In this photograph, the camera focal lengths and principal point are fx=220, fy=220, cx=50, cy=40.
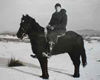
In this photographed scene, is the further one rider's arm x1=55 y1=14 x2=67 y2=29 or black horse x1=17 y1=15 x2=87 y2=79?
rider's arm x1=55 y1=14 x2=67 y2=29

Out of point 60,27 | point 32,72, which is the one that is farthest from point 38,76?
point 60,27

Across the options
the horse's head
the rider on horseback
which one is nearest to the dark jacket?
the rider on horseback

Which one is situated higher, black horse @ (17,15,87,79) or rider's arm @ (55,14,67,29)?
rider's arm @ (55,14,67,29)

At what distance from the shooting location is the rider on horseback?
6453mm

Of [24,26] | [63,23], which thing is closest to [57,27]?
[63,23]

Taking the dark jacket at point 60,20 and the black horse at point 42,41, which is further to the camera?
the dark jacket at point 60,20

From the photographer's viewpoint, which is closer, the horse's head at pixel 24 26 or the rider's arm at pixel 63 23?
the horse's head at pixel 24 26

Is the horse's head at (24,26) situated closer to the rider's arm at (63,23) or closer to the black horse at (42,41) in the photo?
the black horse at (42,41)

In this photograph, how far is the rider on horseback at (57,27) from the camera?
6.45m

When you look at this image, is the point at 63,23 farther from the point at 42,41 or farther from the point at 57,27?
the point at 42,41

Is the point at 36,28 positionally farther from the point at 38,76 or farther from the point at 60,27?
the point at 38,76

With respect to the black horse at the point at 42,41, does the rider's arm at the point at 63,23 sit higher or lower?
higher

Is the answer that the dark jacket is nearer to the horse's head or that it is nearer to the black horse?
the black horse

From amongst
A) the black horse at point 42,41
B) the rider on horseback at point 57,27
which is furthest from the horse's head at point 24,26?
the rider on horseback at point 57,27
